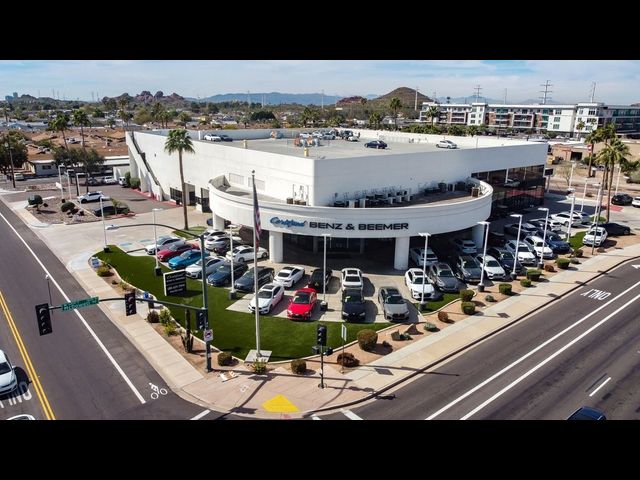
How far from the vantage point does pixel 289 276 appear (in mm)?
37656

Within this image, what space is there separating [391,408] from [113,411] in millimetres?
13551

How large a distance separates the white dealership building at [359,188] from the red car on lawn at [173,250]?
15.5ft

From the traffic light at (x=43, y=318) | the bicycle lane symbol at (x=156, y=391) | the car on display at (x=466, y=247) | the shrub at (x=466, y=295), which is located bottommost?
the bicycle lane symbol at (x=156, y=391)

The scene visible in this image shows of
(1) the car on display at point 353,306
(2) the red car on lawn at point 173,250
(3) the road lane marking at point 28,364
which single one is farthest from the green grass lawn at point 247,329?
(3) the road lane marking at point 28,364

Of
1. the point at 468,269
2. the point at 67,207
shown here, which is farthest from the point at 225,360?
the point at 67,207

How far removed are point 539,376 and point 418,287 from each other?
11855 mm

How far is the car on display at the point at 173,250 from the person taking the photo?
143ft

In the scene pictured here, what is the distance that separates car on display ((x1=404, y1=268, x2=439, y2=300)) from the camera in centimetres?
3528

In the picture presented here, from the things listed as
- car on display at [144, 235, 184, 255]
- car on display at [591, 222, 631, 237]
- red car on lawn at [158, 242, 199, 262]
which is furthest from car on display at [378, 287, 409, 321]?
car on display at [591, 222, 631, 237]

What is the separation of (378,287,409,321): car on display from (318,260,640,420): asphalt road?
202 inches

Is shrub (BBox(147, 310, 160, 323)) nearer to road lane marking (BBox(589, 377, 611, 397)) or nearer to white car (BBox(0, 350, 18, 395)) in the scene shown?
white car (BBox(0, 350, 18, 395))

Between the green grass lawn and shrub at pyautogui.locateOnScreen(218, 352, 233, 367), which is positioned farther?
the green grass lawn

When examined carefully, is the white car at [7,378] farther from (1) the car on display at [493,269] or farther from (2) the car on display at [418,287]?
(1) the car on display at [493,269]

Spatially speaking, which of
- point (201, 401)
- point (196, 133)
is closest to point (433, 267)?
point (201, 401)
